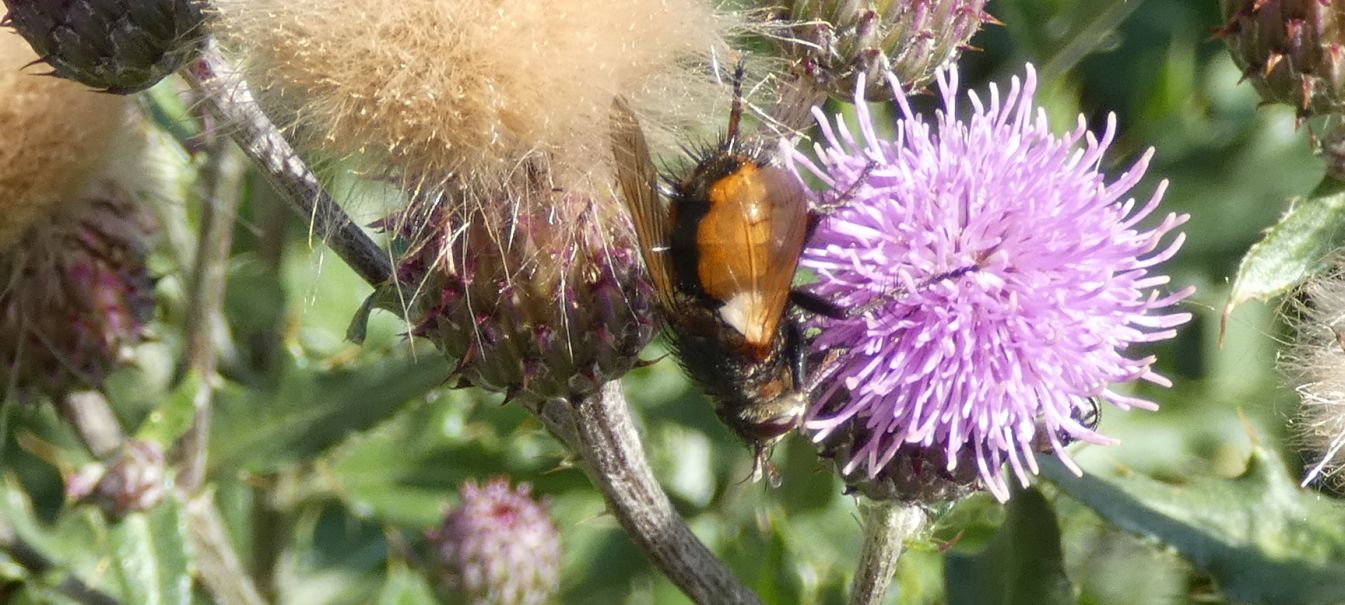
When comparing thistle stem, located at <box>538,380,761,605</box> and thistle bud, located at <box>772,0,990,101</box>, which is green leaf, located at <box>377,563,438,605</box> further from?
thistle bud, located at <box>772,0,990,101</box>

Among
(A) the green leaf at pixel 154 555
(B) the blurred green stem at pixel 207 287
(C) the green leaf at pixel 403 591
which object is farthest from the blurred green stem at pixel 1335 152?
(A) the green leaf at pixel 154 555

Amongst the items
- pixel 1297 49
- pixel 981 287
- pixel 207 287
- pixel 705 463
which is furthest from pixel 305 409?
pixel 1297 49

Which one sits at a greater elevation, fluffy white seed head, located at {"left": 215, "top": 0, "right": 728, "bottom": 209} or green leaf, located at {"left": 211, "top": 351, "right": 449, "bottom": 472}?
fluffy white seed head, located at {"left": 215, "top": 0, "right": 728, "bottom": 209}

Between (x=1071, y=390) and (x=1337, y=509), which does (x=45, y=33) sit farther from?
(x=1337, y=509)

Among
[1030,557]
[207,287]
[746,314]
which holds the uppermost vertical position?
[746,314]

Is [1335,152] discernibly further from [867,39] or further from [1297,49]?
[867,39]

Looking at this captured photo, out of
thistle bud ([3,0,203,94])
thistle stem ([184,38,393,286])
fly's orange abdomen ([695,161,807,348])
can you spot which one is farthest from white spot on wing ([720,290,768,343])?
thistle bud ([3,0,203,94])
